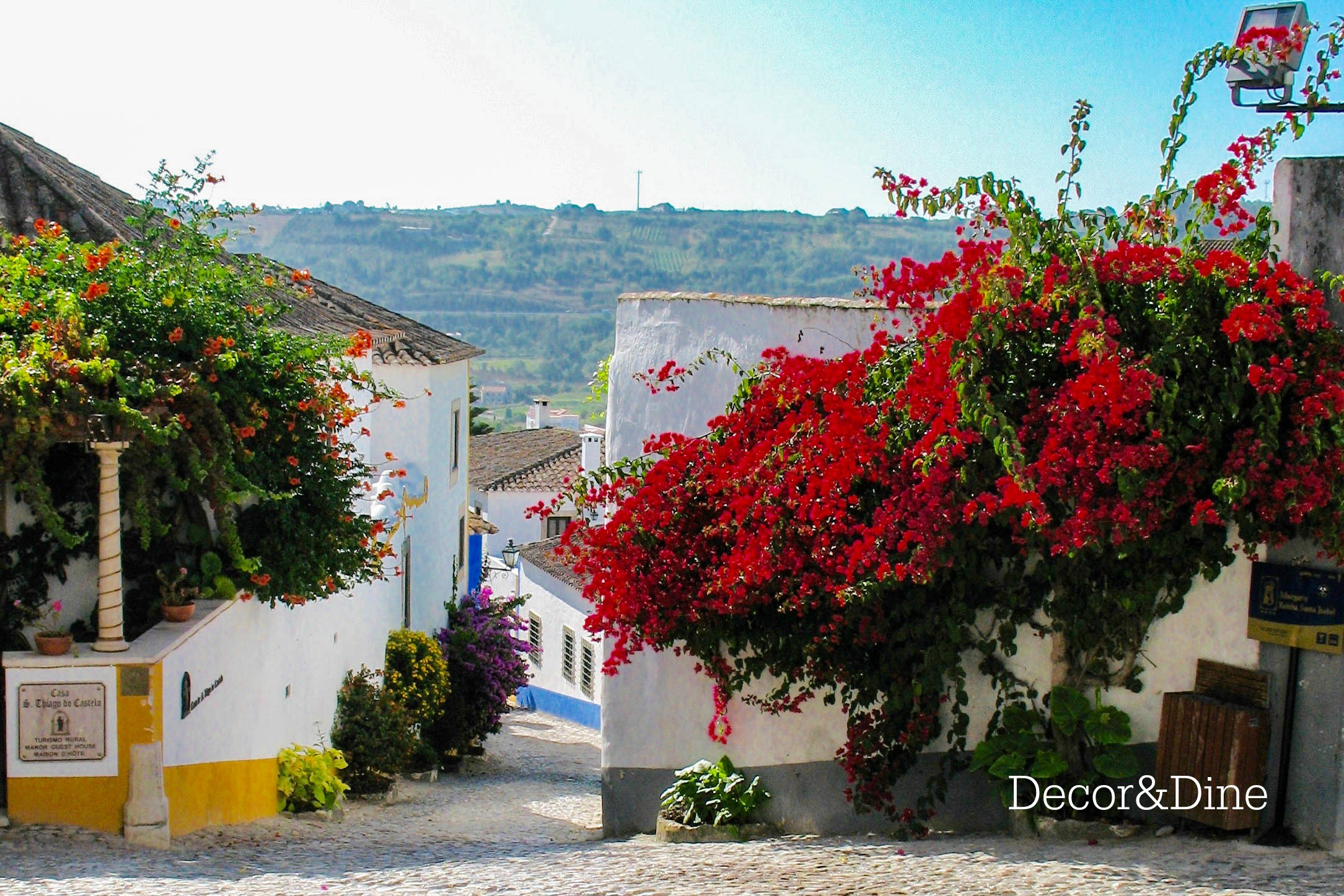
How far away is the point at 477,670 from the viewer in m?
19.8

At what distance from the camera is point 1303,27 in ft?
23.5

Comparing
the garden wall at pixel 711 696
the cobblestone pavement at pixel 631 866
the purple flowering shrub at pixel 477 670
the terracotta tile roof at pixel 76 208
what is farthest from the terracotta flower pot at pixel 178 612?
the purple flowering shrub at pixel 477 670

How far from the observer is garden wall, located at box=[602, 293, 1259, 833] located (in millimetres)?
8086

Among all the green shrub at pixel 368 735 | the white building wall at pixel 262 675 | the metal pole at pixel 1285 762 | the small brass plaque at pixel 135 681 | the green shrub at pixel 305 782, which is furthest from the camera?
the green shrub at pixel 368 735

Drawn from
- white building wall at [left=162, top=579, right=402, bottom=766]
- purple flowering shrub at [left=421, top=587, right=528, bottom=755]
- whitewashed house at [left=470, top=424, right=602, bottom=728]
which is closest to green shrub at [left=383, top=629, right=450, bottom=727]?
purple flowering shrub at [left=421, top=587, right=528, bottom=755]

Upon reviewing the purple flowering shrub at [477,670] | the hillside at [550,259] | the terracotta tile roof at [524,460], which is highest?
the hillside at [550,259]

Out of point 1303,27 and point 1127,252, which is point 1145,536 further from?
point 1303,27

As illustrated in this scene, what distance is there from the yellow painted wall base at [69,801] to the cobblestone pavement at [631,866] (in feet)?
0.33

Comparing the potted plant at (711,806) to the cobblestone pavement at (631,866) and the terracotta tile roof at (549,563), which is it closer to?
the cobblestone pavement at (631,866)

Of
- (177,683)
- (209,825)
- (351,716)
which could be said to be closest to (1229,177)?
(177,683)

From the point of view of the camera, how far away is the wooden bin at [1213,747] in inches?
266

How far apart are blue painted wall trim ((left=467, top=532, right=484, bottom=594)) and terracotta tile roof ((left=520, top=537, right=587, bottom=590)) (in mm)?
1285

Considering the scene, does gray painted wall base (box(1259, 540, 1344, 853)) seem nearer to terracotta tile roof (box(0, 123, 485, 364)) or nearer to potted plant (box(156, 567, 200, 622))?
potted plant (box(156, 567, 200, 622))

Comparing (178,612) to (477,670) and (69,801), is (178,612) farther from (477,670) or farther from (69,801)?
(477,670)
